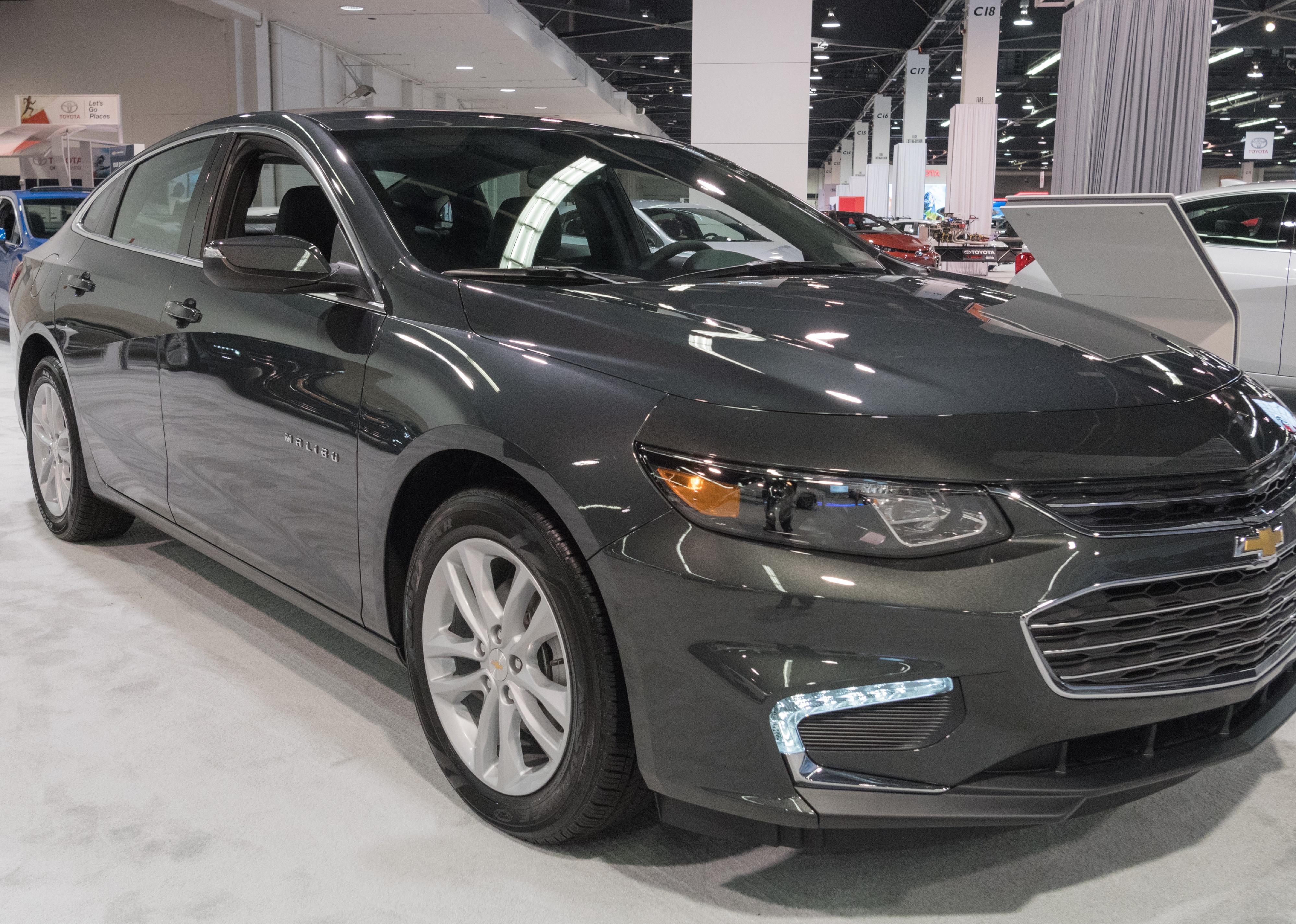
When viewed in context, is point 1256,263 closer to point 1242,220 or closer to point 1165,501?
point 1242,220

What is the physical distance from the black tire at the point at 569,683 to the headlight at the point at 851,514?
27cm

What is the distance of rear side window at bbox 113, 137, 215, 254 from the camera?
2.87 meters

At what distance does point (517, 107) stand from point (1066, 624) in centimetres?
2655

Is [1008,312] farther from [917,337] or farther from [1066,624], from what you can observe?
[1066,624]

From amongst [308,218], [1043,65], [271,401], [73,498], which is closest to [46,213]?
[73,498]

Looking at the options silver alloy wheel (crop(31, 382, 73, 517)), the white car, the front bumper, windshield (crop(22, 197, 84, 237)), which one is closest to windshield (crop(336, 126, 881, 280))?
the front bumper

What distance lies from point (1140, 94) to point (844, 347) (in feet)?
27.7

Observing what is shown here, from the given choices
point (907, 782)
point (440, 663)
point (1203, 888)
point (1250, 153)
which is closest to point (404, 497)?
point (440, 663)

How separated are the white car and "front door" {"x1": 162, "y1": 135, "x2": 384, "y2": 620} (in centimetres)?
479

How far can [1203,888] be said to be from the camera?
187 cm

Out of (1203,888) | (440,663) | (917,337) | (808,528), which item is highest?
(917,337)

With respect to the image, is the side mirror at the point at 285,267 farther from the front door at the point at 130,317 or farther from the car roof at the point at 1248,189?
the car roof at the point at 1248,189

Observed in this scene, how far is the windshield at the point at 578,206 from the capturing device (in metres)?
2.30

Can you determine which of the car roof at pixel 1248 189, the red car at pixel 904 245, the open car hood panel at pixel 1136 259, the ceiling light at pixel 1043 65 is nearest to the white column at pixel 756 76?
the car roof at pixel 1248 189
